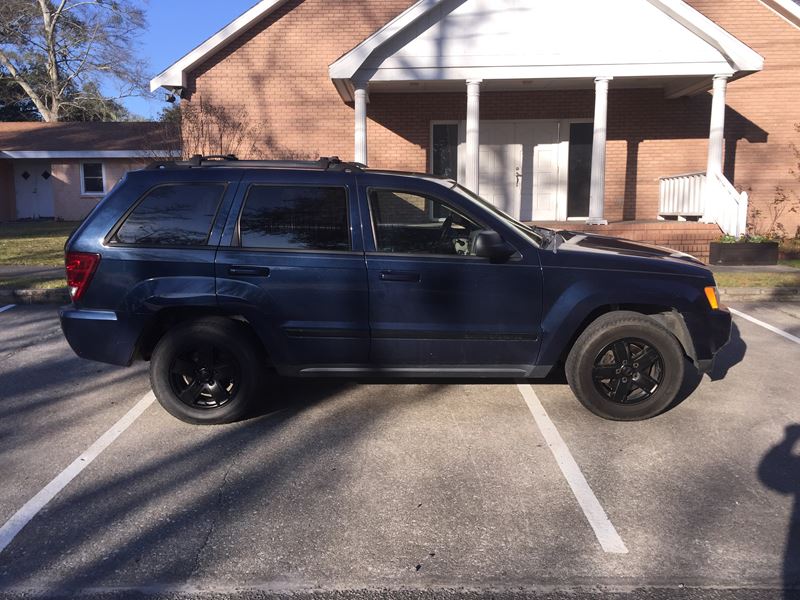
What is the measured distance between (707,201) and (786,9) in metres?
4.84

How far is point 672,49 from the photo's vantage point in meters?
11.7

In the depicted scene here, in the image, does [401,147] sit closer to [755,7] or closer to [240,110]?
[240,110]

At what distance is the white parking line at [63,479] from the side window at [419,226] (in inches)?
89.8

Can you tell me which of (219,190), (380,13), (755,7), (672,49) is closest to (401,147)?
(380,13)

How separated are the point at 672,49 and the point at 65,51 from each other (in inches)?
1363

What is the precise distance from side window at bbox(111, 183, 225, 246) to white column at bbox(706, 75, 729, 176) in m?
10.8

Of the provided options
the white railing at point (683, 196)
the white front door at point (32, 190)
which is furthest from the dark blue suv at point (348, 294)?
the white front door at point (32, 190)

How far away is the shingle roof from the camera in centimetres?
2461

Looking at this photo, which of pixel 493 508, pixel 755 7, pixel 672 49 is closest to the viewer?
pixel 493 508

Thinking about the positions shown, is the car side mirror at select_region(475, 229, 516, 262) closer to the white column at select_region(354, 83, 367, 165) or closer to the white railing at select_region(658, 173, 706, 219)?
the white column at select_region(354, 83, 367, 165)

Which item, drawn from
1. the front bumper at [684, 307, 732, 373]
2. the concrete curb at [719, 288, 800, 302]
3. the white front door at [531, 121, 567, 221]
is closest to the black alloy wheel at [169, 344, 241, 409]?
the front bumper at [684, 307, 732, 373]

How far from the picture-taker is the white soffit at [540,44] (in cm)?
1164

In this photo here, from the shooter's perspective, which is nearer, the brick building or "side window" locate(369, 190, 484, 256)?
"side window" locate(369, 190, 484, 256)

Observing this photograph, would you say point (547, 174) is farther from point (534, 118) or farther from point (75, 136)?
point (75, 136)
